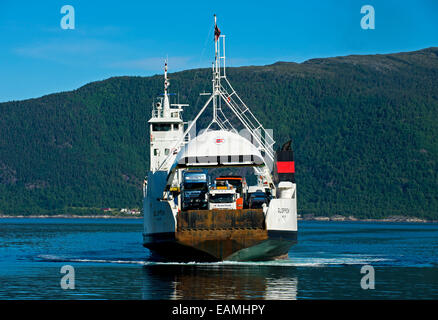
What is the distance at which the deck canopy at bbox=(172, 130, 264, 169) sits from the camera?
45062 mm

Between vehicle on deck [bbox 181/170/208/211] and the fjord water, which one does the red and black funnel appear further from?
the fjord water

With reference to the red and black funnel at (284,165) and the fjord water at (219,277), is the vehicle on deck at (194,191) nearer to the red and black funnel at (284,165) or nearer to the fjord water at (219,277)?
the fjord water at (219,277)

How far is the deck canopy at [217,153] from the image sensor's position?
4506 cm

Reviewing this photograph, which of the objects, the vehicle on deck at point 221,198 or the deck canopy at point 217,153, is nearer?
the vehicle on deck at point 221,198

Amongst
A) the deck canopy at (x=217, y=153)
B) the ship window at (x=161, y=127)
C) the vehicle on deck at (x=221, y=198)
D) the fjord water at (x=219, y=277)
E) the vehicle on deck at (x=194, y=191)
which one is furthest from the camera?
the ship window at (x=161, y=127)

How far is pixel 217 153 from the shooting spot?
45.1m

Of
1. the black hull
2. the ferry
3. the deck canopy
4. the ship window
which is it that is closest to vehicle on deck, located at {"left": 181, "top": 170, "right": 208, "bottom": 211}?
the ferry

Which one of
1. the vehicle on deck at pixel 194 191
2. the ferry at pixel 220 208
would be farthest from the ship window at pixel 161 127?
the vehicle on deck at pixel 194 191

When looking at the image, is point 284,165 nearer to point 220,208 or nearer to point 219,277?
point 220,208

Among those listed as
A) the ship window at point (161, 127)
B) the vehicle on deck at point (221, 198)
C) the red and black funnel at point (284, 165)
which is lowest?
the vehicle on deck at point (221, 198)

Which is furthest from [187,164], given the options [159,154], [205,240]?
[159,154]

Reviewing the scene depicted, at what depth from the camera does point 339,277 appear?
131 feet
